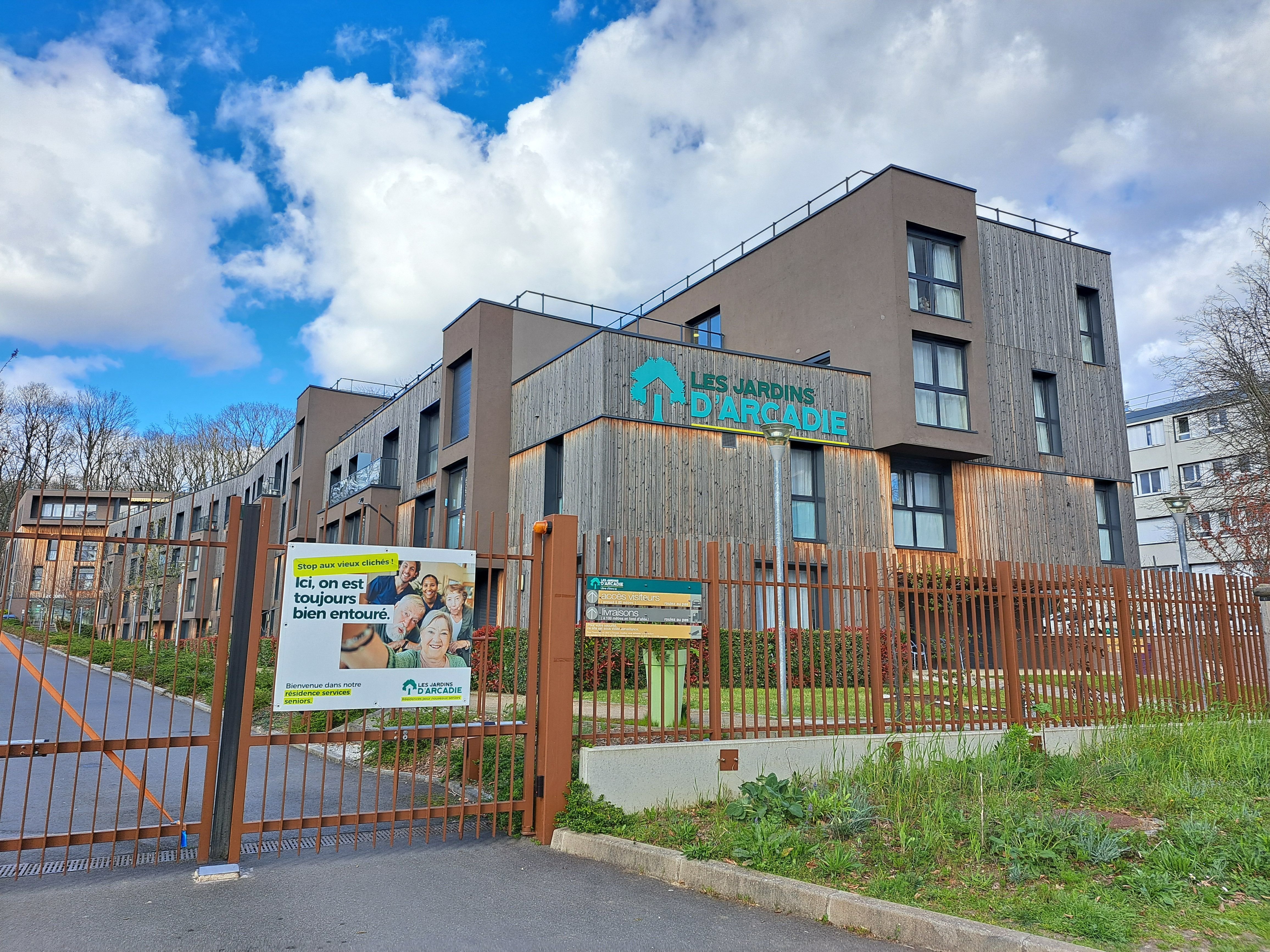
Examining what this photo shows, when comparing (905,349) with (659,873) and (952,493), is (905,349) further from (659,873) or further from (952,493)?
(659,873)

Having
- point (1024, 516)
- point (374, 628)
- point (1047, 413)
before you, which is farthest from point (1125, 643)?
point (1047, 413)

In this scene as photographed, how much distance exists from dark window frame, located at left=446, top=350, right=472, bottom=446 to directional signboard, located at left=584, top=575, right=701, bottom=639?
1849 centimetres

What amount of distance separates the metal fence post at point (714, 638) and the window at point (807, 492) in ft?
45.6

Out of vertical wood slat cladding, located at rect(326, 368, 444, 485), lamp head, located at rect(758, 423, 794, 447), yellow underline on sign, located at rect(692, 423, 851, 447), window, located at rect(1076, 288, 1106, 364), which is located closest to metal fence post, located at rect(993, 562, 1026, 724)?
lamp head, located at rect(758, 423, 794, 447)

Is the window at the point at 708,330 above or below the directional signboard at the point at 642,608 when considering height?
above

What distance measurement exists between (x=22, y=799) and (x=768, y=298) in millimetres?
22230

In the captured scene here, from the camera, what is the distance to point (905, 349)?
22578mm

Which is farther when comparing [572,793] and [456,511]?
[456,511]

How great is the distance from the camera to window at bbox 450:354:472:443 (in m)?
25.9

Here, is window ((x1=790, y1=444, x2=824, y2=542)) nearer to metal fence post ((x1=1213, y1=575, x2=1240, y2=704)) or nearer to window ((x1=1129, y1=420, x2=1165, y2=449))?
metal fence post ((x1=1213, y1=575, x2=1240, y2=704))

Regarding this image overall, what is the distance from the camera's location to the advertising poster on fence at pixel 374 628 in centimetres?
632

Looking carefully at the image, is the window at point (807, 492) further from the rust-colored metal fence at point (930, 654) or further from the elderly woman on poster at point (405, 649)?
the elderly woman on poster at point (405, 649)

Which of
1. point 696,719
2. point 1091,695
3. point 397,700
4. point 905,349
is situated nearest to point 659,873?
point 397,700

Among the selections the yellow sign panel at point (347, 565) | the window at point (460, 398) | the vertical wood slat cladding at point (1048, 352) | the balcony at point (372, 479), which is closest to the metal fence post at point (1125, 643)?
the yellow sign panel at point (347, 565)
